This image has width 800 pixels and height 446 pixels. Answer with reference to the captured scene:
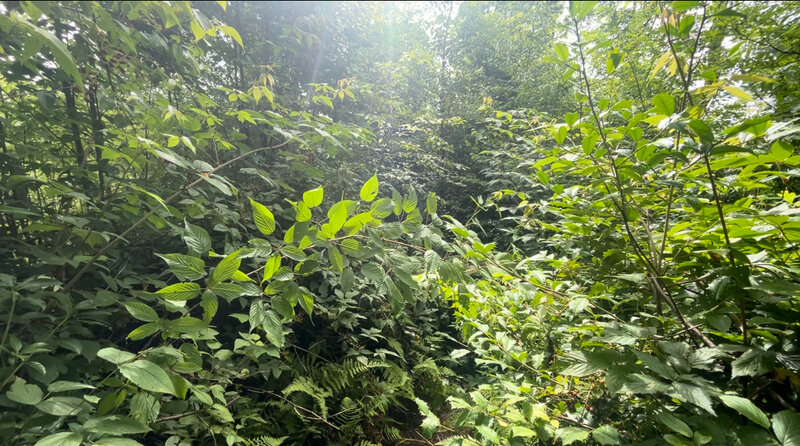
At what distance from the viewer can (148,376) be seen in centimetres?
63

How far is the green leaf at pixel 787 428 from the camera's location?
1.80 ft

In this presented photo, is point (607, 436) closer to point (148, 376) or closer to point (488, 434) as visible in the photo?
point (488, 434)

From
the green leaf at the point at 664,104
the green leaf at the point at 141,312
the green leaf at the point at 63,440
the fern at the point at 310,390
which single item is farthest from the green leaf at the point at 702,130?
the fern at the point at 310,390

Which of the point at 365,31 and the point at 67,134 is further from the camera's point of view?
the point at 365,31

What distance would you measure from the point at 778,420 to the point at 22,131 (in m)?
2.63

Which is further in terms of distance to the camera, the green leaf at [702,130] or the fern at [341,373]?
the fern at [341,373]

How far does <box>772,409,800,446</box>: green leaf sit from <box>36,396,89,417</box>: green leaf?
1.43 m

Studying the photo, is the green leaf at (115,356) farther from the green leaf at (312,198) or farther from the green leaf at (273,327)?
the green leaf at (312,198)

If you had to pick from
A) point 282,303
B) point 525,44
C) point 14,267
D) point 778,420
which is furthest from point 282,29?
point 525,44

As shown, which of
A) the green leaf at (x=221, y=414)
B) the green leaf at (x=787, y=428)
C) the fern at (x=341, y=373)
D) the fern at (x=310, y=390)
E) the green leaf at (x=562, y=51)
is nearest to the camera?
the green leaf at (x=787, y=428)

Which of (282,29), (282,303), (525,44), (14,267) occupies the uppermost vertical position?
(525,44)

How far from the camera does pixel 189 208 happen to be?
1439mm

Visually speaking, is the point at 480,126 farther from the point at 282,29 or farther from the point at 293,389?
the point at 293,389

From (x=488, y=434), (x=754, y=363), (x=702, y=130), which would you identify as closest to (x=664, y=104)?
(x=702, y=130)
